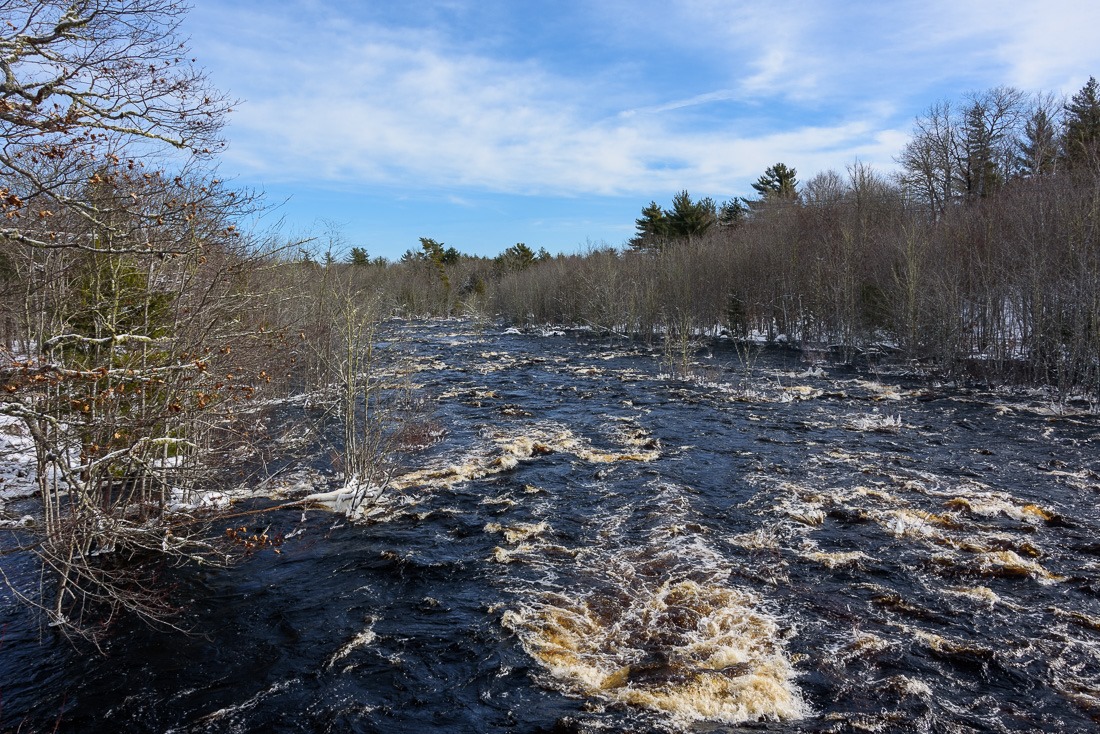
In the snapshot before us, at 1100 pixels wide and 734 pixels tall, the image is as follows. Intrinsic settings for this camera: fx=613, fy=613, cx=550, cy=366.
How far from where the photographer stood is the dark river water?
5215mm

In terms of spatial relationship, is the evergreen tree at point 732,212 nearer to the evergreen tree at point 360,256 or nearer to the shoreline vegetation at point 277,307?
the shoreline vegetation at point 277,307

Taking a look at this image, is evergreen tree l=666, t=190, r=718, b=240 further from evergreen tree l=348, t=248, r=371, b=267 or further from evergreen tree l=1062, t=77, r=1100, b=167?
evergreen tree l=348, t=248, r=371, b=267

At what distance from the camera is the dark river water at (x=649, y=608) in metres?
5.21

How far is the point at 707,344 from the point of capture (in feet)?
105

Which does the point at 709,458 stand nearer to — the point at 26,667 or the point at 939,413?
the point at 939,413

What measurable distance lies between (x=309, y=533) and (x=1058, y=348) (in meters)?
18.0

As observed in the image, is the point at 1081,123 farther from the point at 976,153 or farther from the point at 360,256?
the point at 360,256

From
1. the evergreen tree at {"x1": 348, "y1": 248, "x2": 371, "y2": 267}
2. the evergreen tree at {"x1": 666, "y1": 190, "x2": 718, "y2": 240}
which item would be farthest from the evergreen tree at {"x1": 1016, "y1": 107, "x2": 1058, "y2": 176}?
the evergreen tree at {"x1": 348, "y1": 248, "x2": 371, "y2": 267}

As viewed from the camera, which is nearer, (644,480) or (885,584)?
(885,584)

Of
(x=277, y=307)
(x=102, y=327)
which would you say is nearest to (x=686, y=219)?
(x=277, y=307)

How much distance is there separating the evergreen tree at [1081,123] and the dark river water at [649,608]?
2123cm

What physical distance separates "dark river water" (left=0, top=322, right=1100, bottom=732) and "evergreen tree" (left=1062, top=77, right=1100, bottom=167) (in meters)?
21.2

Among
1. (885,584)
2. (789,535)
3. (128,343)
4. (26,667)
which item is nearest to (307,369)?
(128,343)

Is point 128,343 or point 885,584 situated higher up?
point 128,343
